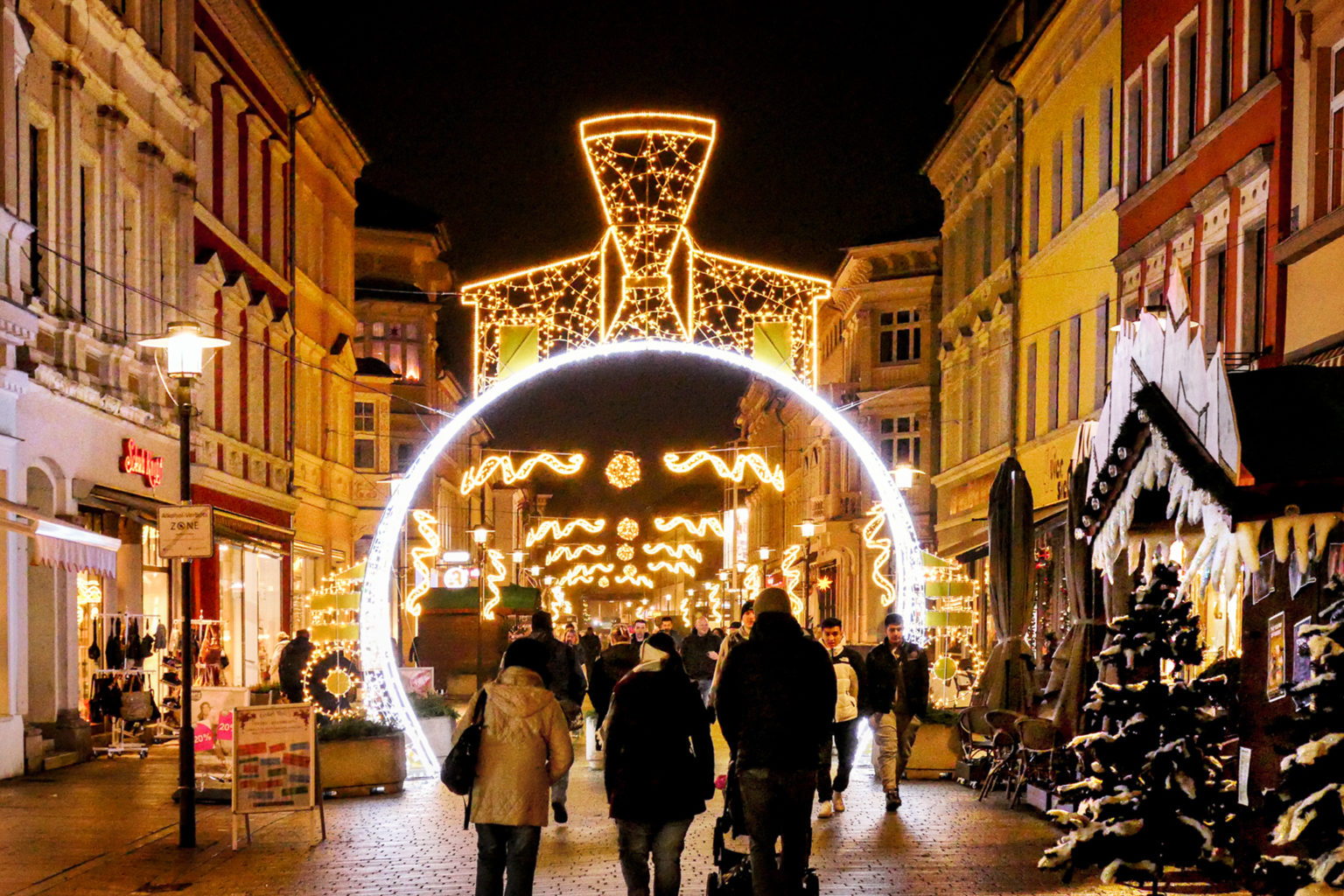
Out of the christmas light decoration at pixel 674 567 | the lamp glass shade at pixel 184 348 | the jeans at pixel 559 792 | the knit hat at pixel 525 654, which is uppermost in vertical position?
the lamp glass shade at pixel 184 348

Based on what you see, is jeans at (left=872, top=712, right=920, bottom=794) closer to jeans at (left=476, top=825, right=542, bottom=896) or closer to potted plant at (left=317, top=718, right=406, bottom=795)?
potted plant at (left=317, top=718, right=406, bottom=795)

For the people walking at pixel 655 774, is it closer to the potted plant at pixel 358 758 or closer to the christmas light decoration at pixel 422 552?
the potted plant at pixel 358 758

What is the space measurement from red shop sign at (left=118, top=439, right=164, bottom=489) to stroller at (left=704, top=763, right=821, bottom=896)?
54.0ft

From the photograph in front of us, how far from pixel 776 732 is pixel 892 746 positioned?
7.11 metres

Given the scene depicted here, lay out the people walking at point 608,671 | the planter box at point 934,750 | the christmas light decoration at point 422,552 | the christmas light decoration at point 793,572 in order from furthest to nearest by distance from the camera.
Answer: the christmas light decoration at point 793,572
the christmas light decoration at point 422,552
the planter box at point 934,750
the people walking at point 608,671

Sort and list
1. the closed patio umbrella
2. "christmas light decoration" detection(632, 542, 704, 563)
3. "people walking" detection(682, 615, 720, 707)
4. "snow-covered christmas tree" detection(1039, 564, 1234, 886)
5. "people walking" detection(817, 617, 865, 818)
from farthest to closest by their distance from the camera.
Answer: "christmas light decoration" detection(632, 542, 704, 563)
"people walking" detection(682, 615, 720, 707)
the closed patio umbrella
"people walking" detection(817, 617, 865, 818)
"snow-covered christmas tree" detection(1039, 564, 1234, 886)

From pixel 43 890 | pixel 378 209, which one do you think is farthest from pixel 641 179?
pixel 378 209

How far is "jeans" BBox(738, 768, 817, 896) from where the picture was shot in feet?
31.4

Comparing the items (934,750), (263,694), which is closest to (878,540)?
(934,750)

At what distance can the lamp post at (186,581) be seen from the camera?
14094mm

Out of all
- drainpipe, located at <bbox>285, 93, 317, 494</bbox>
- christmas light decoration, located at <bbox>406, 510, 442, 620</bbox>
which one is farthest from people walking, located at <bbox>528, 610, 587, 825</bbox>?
christmas light decoration, located at <bbox>406, 510, 442, 620</bbox>

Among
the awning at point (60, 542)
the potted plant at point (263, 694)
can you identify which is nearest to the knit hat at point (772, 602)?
the awning at point (60, 542)

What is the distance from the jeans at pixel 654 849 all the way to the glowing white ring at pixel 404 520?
389 inches

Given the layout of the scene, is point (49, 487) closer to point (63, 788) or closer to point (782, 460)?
point (63, 788)
